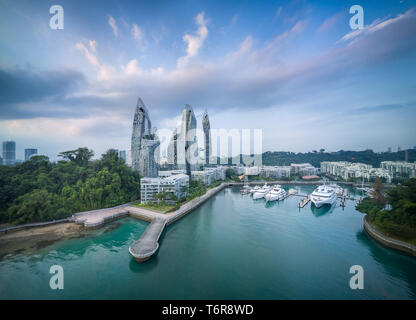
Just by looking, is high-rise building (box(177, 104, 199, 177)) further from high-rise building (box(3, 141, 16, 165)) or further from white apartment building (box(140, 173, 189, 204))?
high-rise building (box(3, 141, 16, 165))

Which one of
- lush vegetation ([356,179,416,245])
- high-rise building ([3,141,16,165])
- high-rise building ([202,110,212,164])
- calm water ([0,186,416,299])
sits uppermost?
high-rise building ([202,110,212,164])

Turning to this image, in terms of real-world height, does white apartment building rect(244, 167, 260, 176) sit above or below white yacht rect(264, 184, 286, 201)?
above

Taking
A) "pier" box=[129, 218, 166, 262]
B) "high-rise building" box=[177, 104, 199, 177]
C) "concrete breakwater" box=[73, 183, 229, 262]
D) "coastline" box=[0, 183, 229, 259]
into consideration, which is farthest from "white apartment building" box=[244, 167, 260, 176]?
"pier" box=[129, 218, 166, 262]

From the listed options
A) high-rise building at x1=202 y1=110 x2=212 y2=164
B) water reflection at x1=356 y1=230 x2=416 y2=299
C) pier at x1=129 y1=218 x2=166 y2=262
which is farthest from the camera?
Answer: high-rise building at x1=202 y1=110 x2=212 y2=164

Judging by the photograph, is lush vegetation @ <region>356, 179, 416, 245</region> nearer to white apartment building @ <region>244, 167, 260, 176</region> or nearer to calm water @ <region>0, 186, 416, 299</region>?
calm water @ <region>0, 186, 416, 299</region>

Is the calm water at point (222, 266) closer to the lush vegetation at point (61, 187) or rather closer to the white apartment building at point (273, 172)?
the lush vegetation at point (61, 187)

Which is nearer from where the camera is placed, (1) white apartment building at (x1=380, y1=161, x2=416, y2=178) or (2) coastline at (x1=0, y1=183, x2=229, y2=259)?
(2) coastline at (x1=0, y1=183, x2=229, y2=259)

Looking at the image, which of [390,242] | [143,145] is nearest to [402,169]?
[390,242]

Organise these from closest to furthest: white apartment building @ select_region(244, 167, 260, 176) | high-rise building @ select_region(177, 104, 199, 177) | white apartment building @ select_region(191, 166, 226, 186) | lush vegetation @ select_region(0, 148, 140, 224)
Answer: lush vegetation @ select_region(0, 148, 140, 224), white apartment building @ select_region(191, 166, 226, 186), high-rise building @ select_region(177, 104, 199, 177), white apartment building @ select_region(244, 167, 260, 176)
